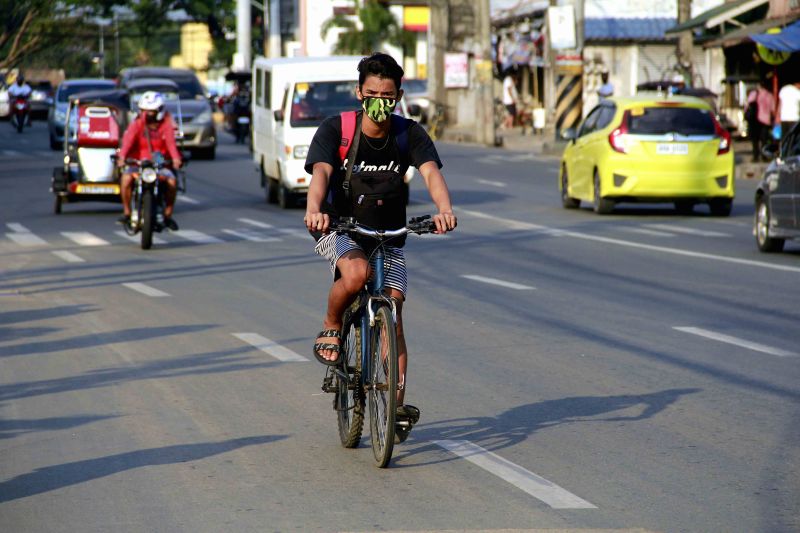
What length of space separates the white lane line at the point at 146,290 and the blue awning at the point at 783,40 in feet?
67.0

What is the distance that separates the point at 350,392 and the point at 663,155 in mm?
15726

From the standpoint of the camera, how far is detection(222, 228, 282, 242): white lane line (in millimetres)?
20031

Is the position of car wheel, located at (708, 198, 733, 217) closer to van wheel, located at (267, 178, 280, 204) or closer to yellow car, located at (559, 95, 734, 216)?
yellow car, located at (559, 95, 734, 216)

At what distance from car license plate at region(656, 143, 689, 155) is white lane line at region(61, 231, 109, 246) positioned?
7.73 m

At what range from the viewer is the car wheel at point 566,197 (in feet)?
81.1

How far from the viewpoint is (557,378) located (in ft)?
31.9

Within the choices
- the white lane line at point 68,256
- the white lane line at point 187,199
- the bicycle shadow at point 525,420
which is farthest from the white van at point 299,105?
the bicycle shadow at point 525,420

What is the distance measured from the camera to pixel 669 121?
2292cm

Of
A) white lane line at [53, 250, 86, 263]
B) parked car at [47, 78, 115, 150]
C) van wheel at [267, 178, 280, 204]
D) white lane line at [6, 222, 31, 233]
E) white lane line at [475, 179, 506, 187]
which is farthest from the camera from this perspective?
parked car at [47, 78, 115, 150]

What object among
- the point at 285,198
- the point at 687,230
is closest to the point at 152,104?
the point at 285,198

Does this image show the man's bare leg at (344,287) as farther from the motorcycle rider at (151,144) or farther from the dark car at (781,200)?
the motorcycle rider at (151,144)

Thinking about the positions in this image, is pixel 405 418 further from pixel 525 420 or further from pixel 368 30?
pixel 368 30

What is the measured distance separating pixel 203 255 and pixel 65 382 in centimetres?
845

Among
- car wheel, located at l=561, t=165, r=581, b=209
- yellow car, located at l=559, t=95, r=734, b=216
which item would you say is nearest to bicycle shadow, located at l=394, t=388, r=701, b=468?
yellow car, located at l=559, t=95, r=734, b=216
